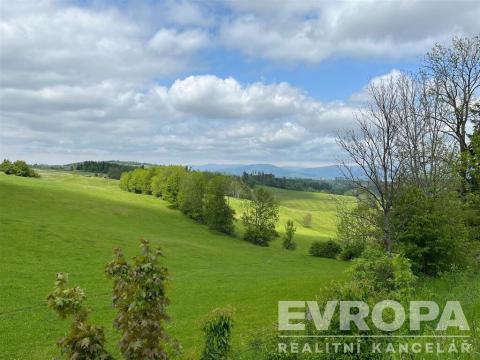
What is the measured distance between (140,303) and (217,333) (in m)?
3.31

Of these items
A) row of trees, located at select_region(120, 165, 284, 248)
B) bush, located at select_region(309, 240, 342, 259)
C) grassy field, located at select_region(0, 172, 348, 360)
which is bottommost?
bush, located at select_region(309, 240, 342, 259)

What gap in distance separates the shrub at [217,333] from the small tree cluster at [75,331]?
296cm

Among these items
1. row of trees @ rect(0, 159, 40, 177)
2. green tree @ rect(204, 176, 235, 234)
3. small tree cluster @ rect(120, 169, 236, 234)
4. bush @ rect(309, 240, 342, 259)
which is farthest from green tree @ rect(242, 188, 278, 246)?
row of trees @ rect(0, 159, 40, 177)

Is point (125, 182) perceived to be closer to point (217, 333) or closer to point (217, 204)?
point (217, 204)

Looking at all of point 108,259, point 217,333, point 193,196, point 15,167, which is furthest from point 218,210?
point 217,333

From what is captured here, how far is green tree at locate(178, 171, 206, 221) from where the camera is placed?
342 ft

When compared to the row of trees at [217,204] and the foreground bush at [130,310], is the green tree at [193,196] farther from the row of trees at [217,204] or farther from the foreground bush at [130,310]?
the foreground bush at [130,310]

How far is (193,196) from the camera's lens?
4144 inches

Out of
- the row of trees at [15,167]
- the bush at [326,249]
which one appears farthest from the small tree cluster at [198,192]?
the row of trees at [15,167]

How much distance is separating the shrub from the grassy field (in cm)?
162

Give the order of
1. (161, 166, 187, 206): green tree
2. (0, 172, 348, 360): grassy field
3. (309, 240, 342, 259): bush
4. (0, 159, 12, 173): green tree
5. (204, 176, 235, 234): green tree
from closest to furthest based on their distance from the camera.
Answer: (0, 172, 348, 360): grassy field → (309, 240, 342, 259): bush → (204, 176, 235, 234): green tree → (161, 166, 187, 206): green tree → (0, 159, 12, 173): green tree

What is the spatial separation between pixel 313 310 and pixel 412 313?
11.6 ft

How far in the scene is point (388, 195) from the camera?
2417 cm

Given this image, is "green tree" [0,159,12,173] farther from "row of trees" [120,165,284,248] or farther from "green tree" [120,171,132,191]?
"row of trees" [120,165,284,248]
